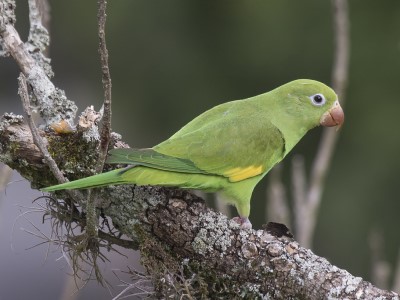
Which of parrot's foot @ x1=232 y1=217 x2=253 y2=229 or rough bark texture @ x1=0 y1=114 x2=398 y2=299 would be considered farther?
parrot's foot @ x1=232 y1=217 x2=253 y2=229

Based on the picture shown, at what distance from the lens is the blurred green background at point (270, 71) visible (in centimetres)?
983

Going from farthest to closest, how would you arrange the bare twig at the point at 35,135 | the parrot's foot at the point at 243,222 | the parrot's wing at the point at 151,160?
1. the parrot's foot at the point at 243,222
2. the parrot's wing at the point at 151,160
3. the bare twig at the point at 35,135

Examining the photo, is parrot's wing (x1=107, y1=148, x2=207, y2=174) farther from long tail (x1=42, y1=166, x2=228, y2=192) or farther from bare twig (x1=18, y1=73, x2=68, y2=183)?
bare twig (x1=18, y1=73, x2=68, y2=183)

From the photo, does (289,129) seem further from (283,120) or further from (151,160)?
(151,160)

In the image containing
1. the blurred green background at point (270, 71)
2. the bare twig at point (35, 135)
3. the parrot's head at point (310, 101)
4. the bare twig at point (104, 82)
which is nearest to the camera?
the bare twig at point (104, 82)

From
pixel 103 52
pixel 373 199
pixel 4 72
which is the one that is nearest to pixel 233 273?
pixel 103 52

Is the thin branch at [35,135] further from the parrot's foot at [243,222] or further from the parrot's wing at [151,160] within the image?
the parrot's foot at [243,222]

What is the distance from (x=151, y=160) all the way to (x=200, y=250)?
497mm

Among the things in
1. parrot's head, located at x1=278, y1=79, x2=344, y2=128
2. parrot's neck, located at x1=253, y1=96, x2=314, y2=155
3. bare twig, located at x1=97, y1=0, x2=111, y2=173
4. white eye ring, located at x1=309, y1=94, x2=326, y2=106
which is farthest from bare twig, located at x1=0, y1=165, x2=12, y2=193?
white eye ring, located at x1=309, y1=94, x2=326, y2=106

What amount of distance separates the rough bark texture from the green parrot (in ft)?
0.50

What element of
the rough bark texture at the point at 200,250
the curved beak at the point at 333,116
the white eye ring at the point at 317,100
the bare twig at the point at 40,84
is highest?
the bare twig at the point at 40,84

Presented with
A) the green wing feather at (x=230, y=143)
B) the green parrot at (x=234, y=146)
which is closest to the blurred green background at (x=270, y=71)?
the green parrot at (x=234, y=146)

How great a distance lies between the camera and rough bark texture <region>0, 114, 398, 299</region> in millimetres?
3342

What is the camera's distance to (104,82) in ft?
9.97
